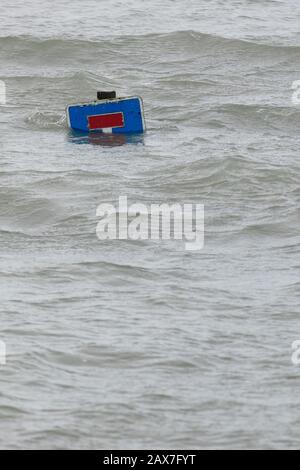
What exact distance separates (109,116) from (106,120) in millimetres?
64

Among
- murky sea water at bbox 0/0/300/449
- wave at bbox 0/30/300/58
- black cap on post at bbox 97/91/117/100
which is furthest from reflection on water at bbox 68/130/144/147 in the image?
wave at bbox 0/30/300/58

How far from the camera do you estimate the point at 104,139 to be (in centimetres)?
1366

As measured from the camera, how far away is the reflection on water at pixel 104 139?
13562 mm

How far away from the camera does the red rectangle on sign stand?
13617mm

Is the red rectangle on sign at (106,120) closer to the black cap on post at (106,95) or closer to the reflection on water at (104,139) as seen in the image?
the reflection on water at (104,139)

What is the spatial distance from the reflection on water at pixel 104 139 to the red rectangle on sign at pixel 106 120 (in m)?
0.10

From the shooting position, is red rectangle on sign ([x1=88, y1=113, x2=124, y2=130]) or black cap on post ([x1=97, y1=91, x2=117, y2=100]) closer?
black cap on post ([x1=97, y1=91, x2=117, y2=100])

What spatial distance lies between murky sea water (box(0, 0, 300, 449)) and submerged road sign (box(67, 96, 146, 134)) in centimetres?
22

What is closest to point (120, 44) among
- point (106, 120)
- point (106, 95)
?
point (106, 120)

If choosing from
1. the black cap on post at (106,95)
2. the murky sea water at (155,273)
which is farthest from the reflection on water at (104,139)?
the black cap on post at (106,95)

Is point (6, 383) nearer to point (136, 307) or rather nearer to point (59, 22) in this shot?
point (136, 307)

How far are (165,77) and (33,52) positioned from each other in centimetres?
300

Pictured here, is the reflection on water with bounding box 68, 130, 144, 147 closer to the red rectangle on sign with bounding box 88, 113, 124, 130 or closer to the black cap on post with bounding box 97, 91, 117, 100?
the red rectangle on sign with bounding box 88, 113, 124, 130

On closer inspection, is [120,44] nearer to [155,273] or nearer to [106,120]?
[106,120]
